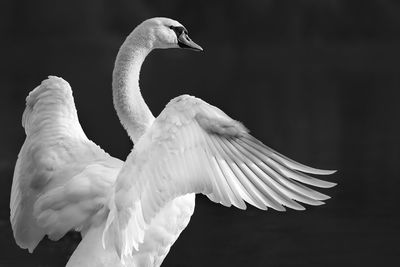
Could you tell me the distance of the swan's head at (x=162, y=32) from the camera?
5.68 meters

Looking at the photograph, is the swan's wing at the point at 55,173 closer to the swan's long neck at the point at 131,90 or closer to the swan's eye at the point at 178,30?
the swan's long neck at the point at 131,90

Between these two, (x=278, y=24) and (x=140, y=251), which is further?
(x=278, y=24)

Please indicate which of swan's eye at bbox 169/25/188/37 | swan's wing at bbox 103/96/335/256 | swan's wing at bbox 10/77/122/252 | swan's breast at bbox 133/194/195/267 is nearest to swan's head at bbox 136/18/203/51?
swan's eye at bbox 169/25/188/37

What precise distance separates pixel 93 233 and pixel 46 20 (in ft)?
190

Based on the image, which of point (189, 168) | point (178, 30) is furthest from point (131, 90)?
point (189, 168)

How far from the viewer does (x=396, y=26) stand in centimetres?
6019

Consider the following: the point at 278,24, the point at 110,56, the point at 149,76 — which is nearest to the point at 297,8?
the point at 278,24

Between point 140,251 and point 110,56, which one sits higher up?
point 110,56

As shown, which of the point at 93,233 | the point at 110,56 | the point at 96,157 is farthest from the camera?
the point at 110,56

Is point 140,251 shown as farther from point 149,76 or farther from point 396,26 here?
point 396,26

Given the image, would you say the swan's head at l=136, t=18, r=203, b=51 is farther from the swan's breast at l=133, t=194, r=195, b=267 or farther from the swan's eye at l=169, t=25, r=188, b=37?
the swan's breast at l=133, t=194, r=195, b=267

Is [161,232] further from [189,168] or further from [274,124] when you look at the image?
[274,124]

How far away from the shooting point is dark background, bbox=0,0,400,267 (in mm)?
7348

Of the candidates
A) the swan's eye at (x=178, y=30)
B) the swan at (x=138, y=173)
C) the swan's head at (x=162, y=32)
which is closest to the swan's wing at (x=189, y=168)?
the swan at (x=138, y=173)
